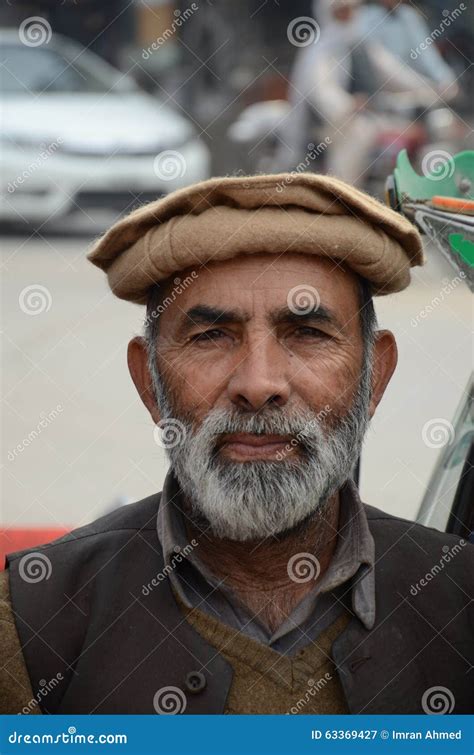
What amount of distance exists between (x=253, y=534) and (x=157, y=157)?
11620 mm

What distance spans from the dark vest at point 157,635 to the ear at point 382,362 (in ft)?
1.05

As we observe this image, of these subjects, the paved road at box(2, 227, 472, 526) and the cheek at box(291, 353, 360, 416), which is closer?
the cheek at box(291, 353, 360, 416)

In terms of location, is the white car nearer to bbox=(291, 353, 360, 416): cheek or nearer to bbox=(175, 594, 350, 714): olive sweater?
bbox=(291, 353, 360, 416): cheek

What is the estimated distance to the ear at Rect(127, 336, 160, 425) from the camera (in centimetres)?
267

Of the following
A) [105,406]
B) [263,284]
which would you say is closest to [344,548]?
[263,284]

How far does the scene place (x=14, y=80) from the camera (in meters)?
14.0

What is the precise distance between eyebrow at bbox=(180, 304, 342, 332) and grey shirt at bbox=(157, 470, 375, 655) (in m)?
0.36

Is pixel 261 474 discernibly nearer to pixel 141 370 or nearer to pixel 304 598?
pixel 304 598

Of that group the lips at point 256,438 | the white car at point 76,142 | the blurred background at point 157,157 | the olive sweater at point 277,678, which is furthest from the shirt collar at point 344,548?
the white car at point 76,142

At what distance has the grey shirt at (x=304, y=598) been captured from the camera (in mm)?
2408

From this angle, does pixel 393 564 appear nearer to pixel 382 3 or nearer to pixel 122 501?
pixel 122 501

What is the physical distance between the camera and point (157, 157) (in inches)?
542

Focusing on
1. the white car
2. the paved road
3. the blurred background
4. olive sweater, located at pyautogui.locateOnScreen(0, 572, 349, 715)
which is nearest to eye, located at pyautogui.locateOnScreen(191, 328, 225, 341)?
olive sweater, located at pyautogui.locateOnScreen(0, 572, 349, 715)
